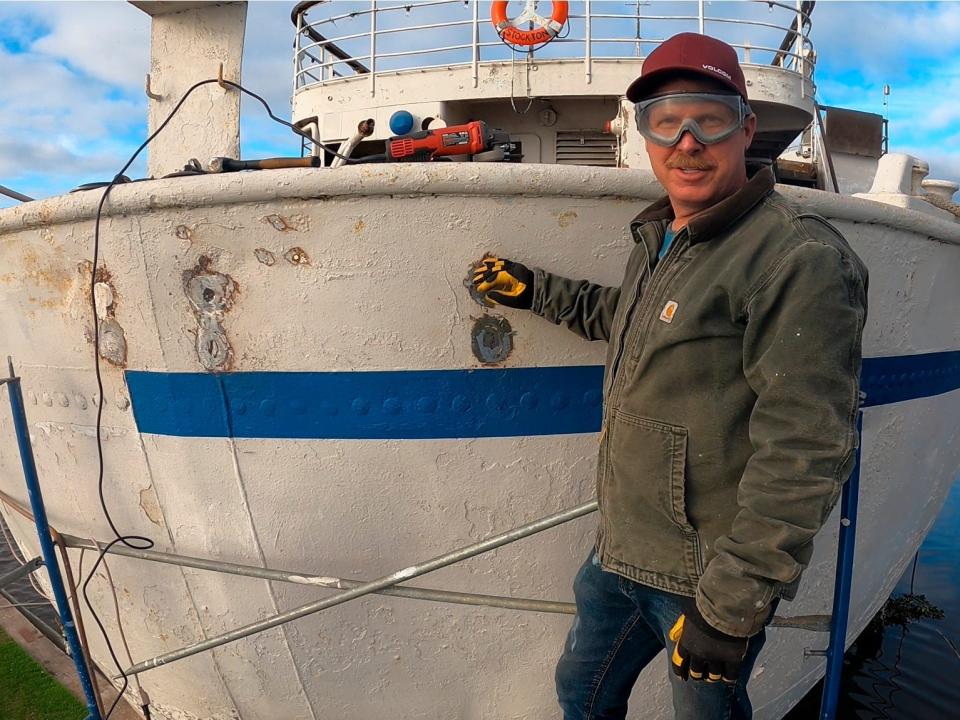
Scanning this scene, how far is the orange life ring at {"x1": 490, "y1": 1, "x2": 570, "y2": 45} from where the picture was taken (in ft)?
14.3

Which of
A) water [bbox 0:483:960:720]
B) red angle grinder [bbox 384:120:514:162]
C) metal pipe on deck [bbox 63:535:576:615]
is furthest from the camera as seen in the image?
water [bbox 0:483:960:720]

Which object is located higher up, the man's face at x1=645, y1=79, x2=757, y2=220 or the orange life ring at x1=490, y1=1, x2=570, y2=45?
the orange life ring at x1=490, y1=1, x2=570, y2=45

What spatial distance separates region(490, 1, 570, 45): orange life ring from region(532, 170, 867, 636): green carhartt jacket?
117 inches

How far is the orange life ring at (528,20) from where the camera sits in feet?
14.3

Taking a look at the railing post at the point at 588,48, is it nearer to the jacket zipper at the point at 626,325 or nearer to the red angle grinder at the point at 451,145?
the red angle grinder at the point at 451,145

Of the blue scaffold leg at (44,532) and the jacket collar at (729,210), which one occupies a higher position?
the jacket collar at (729,210)

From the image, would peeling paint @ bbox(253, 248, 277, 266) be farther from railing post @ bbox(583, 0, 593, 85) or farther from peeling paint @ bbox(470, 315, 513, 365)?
railing post @ bbox(583, 0, 593, 85)

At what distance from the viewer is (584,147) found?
15.5ft

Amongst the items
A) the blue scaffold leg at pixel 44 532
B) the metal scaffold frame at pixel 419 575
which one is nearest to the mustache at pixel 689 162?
the metal scaffold frame at pixel 419 575

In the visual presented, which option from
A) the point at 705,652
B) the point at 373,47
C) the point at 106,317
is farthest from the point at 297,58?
the point at 705,652

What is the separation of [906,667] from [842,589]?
2.98m

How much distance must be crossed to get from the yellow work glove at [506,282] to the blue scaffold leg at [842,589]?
1.10 metres

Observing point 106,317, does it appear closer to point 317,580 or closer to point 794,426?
point 317,580

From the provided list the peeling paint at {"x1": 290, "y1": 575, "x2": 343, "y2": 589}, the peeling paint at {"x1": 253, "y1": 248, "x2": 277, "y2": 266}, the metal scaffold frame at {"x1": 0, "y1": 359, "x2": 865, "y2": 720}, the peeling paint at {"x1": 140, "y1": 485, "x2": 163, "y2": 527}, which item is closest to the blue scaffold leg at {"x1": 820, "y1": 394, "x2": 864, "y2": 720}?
the metal scaffold frame at {"x1": 0, "y1": 359, "x2": 865, "y2": 720}
